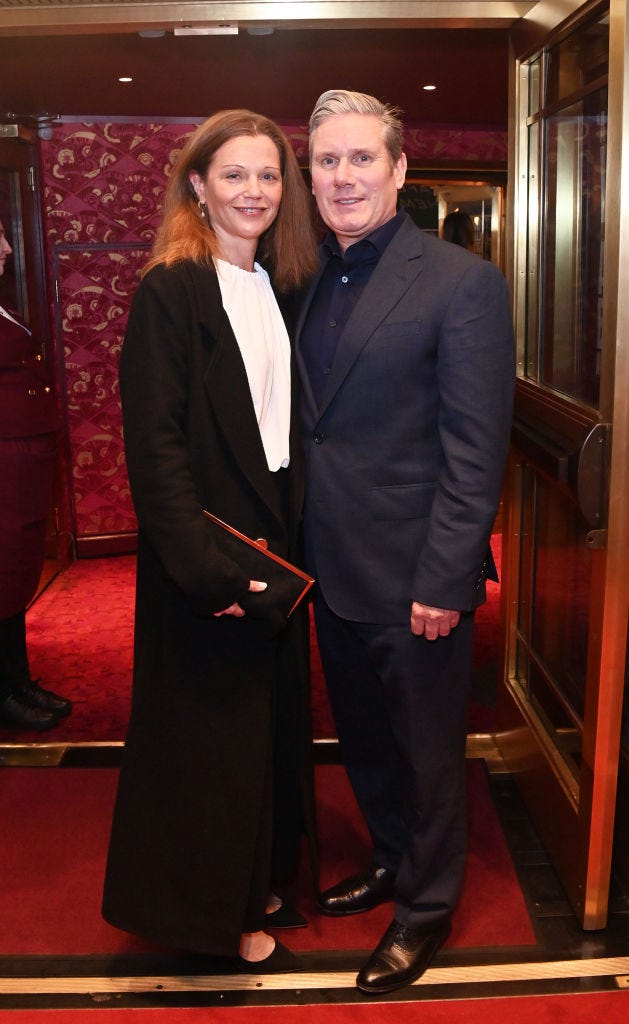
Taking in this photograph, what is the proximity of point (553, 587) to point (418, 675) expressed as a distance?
76cm

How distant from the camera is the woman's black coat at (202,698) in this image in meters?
1.97

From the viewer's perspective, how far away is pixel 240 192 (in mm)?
2018

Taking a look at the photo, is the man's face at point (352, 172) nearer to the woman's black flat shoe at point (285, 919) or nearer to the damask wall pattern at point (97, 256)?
the woman's black flat shoe at point (285, 919)

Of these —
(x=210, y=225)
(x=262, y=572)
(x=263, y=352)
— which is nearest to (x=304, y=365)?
(x=263, y=352)

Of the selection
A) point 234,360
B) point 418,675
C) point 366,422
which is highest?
point 234,360

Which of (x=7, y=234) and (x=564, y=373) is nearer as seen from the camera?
(x=564, y=373)

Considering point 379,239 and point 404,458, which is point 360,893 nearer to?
point 404,458

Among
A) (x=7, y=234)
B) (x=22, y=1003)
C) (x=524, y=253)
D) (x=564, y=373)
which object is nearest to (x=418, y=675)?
(x=564, y=373)

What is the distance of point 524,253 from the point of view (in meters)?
2.73

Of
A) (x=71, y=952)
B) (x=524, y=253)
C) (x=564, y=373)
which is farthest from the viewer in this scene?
(x=524, y=253)

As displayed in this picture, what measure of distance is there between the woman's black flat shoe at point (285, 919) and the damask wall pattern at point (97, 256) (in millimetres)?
3621

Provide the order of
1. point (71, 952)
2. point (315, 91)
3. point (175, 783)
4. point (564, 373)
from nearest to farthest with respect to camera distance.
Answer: point (175, 783) → point (71, 952) → point (564, 373) → point (315, 91)

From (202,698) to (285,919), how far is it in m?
0.64

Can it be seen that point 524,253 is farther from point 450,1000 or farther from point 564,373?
point 450,1000
